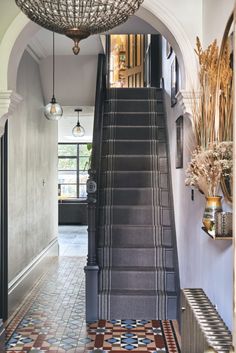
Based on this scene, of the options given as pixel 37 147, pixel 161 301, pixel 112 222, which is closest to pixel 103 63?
pixel 37 147

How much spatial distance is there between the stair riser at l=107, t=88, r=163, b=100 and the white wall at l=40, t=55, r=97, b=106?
546mm

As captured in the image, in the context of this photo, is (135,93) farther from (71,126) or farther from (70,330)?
(71,126)

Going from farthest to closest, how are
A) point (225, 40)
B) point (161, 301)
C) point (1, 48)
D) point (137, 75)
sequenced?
1. point (137, 75)
2. point (161, 301)
3. point (1, 48)
4. point (225, 40)

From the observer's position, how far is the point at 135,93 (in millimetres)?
7426

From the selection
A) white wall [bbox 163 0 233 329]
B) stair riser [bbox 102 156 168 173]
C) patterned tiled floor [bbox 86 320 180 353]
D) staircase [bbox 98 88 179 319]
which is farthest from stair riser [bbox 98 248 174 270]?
stair riser [bbox 102 156 168 173]

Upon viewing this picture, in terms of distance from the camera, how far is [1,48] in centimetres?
316

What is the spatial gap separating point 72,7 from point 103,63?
4688 millimetres

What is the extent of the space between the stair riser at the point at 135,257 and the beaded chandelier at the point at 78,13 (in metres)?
3.37

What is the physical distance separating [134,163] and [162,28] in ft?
10.3

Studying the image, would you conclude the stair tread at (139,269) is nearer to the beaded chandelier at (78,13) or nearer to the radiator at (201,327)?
the radiator at (201,327)

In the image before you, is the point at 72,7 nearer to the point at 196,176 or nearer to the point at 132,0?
the point at 132,0

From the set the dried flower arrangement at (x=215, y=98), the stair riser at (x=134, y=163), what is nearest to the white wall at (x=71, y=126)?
the stair riser at (x=134, y=163)

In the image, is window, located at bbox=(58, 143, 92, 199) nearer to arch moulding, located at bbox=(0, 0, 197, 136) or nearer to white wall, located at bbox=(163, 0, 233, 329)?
white wall, located at bbox=(163, 0, 233, 329)

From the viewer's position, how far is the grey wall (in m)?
4.97
